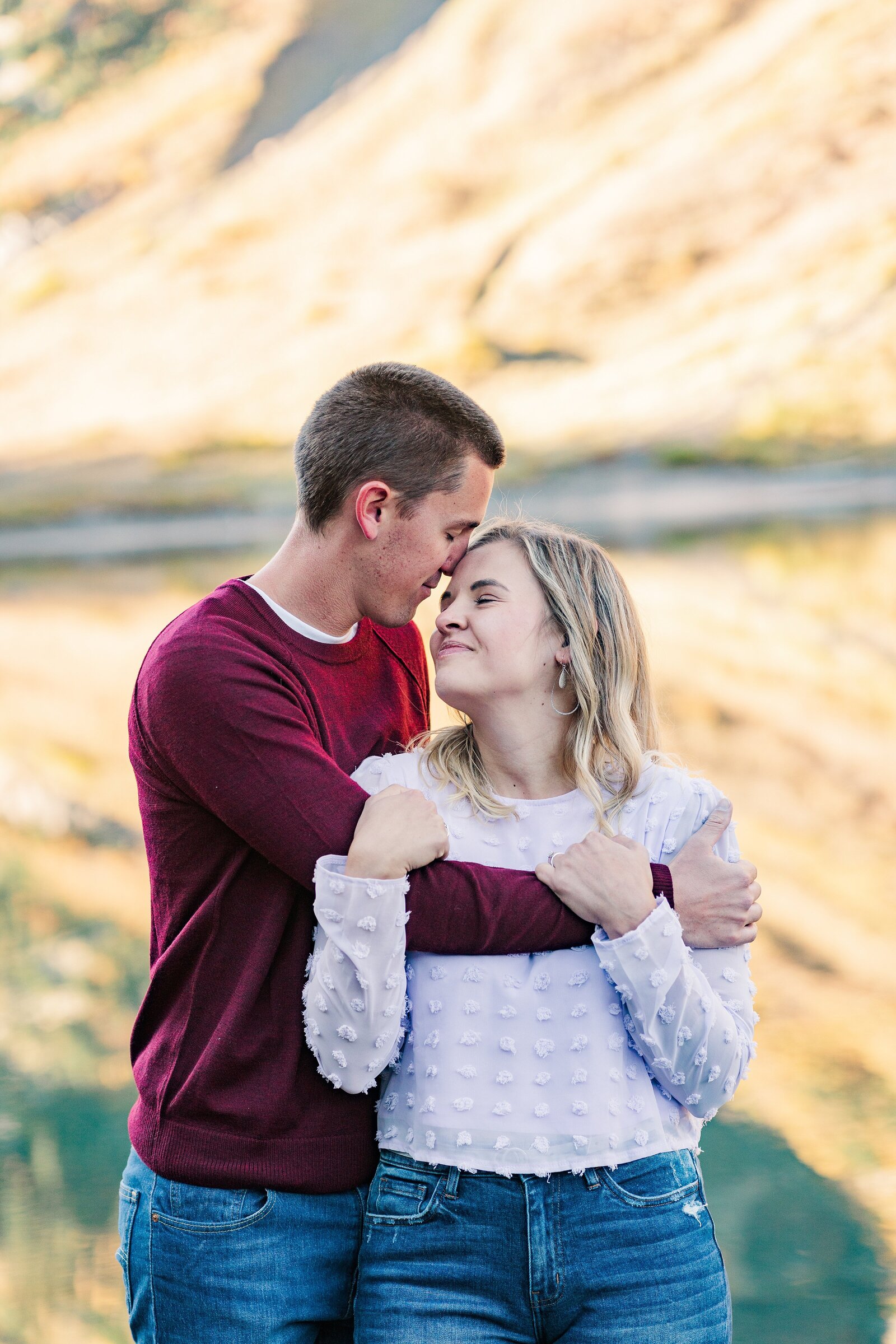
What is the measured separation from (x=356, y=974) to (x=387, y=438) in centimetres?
62

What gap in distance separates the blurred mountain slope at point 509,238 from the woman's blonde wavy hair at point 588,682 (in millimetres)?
23441

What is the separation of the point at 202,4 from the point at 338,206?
8924mm

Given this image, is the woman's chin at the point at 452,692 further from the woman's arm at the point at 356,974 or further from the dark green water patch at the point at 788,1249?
the dark green water patch at the point at 788,1249

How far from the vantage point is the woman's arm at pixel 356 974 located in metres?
1.29

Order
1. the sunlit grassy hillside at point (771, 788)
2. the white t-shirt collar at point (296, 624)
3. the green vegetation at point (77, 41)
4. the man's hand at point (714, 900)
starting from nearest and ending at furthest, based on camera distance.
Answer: the man's hand at point (714, 900) < the white t-shirt collar at point (296, 624) < the sunlit grassy hillside at point (771, 788) < the green vegetation at point (77, 41)

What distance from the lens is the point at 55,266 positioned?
32062 millimetres

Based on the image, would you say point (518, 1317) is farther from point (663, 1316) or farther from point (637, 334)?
point (637, 334)

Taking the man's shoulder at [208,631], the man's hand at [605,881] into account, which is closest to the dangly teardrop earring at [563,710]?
the man's hand at [605,881]

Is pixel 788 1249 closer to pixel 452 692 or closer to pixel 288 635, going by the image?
pixel 452 692

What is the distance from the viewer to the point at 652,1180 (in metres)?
1.32

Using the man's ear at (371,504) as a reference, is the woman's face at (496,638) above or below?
below

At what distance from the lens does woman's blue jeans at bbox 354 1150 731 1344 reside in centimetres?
128

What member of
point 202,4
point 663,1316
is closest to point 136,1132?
point 663,1316

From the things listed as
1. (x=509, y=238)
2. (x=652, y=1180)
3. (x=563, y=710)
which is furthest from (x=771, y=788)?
(x=509, y=238)
